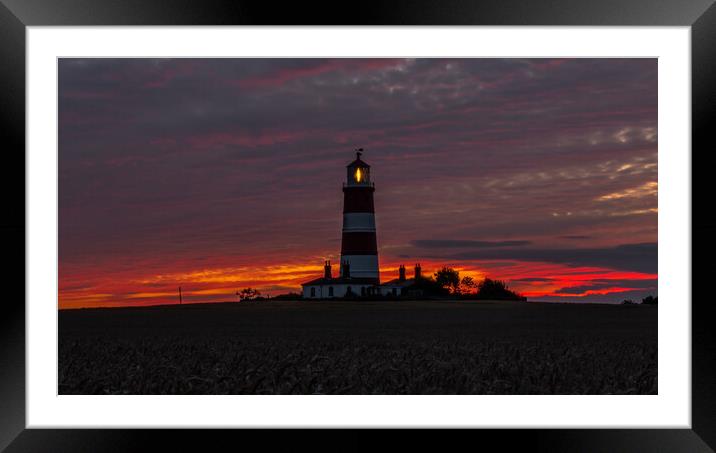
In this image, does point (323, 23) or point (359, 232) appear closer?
point (323, 23)

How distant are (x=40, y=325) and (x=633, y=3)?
16.1ft

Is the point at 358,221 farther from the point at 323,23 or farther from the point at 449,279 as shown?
the point at 323,23

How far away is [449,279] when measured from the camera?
4566cm

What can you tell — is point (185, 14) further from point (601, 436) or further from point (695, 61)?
point (601, 436)

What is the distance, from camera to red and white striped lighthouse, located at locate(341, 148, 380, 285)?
139 feet

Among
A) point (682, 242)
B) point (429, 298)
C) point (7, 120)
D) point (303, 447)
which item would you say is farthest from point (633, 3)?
point (429, 298)

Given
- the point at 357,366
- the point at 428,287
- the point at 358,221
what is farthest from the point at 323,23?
the point at 428,287

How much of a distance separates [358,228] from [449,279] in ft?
20.2

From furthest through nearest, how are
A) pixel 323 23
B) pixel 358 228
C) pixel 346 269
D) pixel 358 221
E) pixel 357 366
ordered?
pixel 346 269
pixel 358 228
pixel 358 221
pixel 357 366
pixel 323 23

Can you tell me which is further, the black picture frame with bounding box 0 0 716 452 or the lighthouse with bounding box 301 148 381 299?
the lighthouse with bounding box 301 148 381 299

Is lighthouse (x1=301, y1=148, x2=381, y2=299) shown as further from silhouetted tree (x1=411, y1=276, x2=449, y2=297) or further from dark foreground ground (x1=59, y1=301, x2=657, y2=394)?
dark foreground ground (x1=59, y1=301, x2=657, y2=394)

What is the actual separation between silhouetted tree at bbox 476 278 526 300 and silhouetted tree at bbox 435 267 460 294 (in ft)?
4.33

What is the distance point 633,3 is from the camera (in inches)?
249

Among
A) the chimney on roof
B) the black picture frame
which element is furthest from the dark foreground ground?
the chimney on roof
